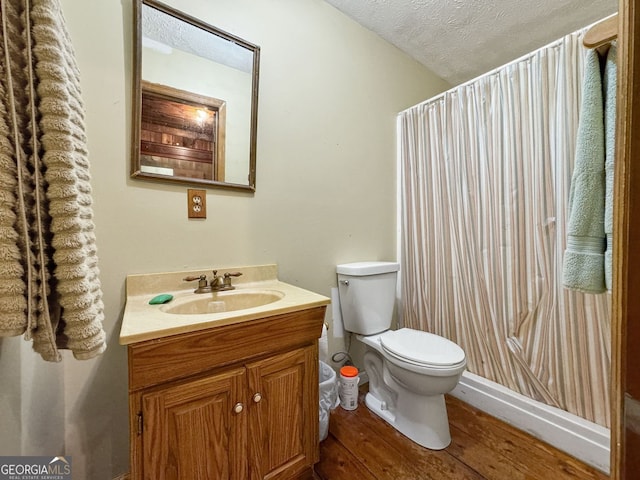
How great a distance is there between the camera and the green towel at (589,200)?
70cm

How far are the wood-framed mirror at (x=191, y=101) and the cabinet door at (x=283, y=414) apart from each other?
32.3 inches

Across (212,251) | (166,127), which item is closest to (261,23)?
(166,127)

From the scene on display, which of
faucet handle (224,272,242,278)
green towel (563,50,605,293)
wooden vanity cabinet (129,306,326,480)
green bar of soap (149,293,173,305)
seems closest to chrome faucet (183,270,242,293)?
faucet handle (224,272,242,278)

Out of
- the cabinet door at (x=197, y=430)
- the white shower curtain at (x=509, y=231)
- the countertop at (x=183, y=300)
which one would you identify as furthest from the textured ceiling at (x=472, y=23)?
the cabinet door at (x=197, y=430)

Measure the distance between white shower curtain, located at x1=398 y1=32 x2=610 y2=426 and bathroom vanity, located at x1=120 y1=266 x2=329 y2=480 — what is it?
3.38 ft

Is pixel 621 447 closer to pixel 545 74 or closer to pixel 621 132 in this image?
pixel 621 132

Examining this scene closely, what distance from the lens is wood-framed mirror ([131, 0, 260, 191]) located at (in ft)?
3.46

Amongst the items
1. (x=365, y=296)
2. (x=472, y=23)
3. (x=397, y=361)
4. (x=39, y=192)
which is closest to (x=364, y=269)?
(x=365, y=296)

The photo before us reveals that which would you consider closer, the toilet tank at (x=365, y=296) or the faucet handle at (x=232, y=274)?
the faucet handle at (x=232, y=274)

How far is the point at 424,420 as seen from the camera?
1.26 m

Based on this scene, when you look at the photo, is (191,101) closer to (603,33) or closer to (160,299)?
(160,299)

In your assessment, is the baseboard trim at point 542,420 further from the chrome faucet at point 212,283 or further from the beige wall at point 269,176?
the chrome faucet at point 212,283

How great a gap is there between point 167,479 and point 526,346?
162 cm

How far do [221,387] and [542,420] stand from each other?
152 cm
